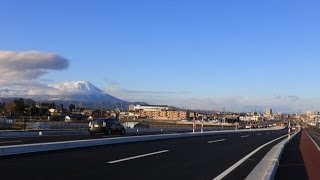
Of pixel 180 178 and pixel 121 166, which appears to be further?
pixel 121 166

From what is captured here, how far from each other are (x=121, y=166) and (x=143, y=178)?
2.64 metres

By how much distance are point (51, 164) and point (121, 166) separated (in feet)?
7.00

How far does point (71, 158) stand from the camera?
687 inches

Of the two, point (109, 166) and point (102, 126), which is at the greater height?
point (102, 126)

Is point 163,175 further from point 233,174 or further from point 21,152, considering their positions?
point 21,152

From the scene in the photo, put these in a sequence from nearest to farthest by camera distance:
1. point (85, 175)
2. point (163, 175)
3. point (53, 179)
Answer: point (53, 179) < point (85, 175) < point (163, 175)

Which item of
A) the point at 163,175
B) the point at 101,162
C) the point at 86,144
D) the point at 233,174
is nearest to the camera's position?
the point at 163,175

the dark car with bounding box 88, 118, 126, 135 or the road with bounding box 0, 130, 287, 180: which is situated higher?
the dark car with bounding box 88, 118, 126, 135

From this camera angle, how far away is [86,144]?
2344 centimetres

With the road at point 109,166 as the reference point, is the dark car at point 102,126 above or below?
above

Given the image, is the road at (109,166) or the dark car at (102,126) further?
the dark car at (102,126)

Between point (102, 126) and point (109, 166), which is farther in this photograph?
point (102, 126)

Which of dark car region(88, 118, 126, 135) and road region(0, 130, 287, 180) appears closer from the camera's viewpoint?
road region(0, 130, 287, 180)

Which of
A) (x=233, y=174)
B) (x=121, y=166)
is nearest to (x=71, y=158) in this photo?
(x=121, y=166)
